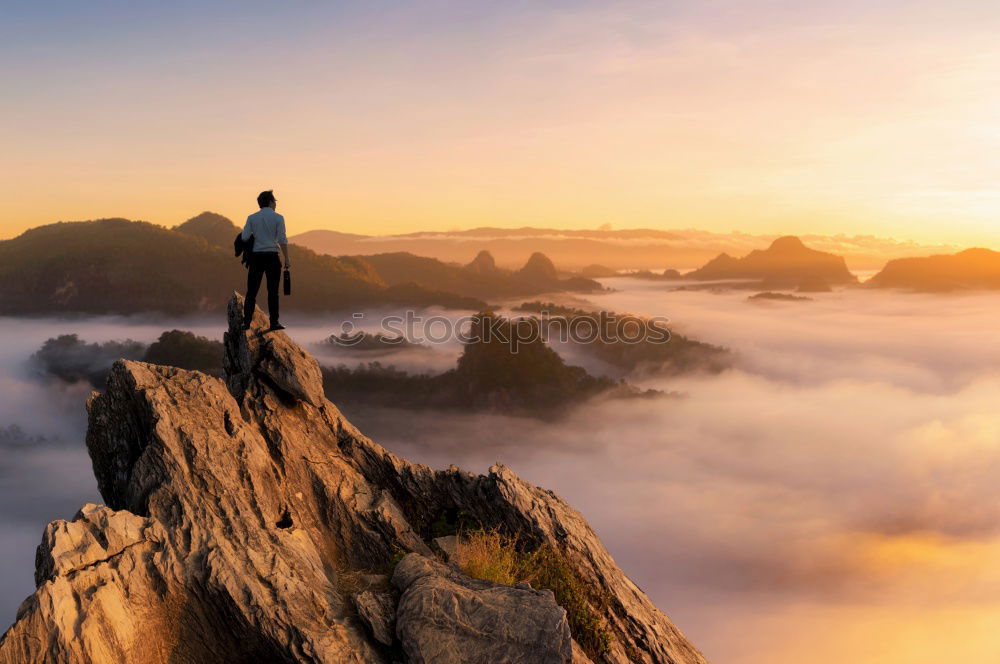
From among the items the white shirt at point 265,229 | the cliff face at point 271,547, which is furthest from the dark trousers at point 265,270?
the cliff face at point 271,547

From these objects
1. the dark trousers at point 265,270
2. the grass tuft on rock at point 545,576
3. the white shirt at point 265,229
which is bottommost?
the grass tuft on rock at point 545,576

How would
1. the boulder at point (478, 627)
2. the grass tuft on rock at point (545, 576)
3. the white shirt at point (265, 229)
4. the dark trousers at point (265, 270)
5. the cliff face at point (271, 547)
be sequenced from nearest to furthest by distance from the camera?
1. the cliff face at point (271, 547)
2. the boulder at point (478, 627)
3. the grass tuft on rock at point (545, 576)
4. the white shirt at point (265, 229)
5. the dark trousers at point (265, 270)

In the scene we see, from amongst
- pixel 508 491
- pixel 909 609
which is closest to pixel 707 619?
pixel 909 609

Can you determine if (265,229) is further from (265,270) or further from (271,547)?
(271,547)

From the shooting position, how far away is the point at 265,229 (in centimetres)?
1872

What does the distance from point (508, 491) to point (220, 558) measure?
9.01 meters

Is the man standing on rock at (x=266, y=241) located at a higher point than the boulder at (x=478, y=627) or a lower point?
higher

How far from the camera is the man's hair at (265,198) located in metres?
18.8

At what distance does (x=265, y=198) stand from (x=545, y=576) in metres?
13.2

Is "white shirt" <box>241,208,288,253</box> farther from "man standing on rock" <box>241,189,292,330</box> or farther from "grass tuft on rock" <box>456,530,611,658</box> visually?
"grass tuft on rock" <box>456,530,611,658</box>

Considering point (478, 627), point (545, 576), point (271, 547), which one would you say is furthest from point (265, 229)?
point (545, 576)

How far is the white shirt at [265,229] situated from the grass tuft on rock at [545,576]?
10.1 metres

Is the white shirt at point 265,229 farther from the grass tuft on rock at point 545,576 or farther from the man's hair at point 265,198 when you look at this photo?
the grass tuft on rock at point 545,576

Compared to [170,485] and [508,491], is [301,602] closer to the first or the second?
[170,485]
